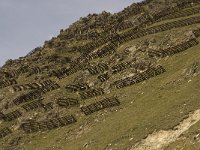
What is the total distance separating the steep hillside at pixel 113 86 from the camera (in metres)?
57.5

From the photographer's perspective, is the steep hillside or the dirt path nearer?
the dirt path

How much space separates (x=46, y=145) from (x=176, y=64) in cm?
2540

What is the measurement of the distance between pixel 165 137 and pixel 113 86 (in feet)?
112

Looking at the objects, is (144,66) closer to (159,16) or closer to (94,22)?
(159,16)

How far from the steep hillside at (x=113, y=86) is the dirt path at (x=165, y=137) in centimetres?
13

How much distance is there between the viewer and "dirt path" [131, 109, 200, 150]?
50.9m

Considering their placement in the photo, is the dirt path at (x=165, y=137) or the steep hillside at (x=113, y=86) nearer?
the dirt path at (x=165, y=137)

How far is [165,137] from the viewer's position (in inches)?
2050

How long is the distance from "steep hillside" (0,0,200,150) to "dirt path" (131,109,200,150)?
0.13m

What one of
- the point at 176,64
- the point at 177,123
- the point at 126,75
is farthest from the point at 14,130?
the point at 177,123

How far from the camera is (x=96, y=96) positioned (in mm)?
85125

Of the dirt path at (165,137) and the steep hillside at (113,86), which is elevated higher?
the steep hillside at (113,86)

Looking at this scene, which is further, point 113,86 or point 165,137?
point 113,86

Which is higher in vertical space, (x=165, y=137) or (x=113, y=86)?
(x=113, y=86)
